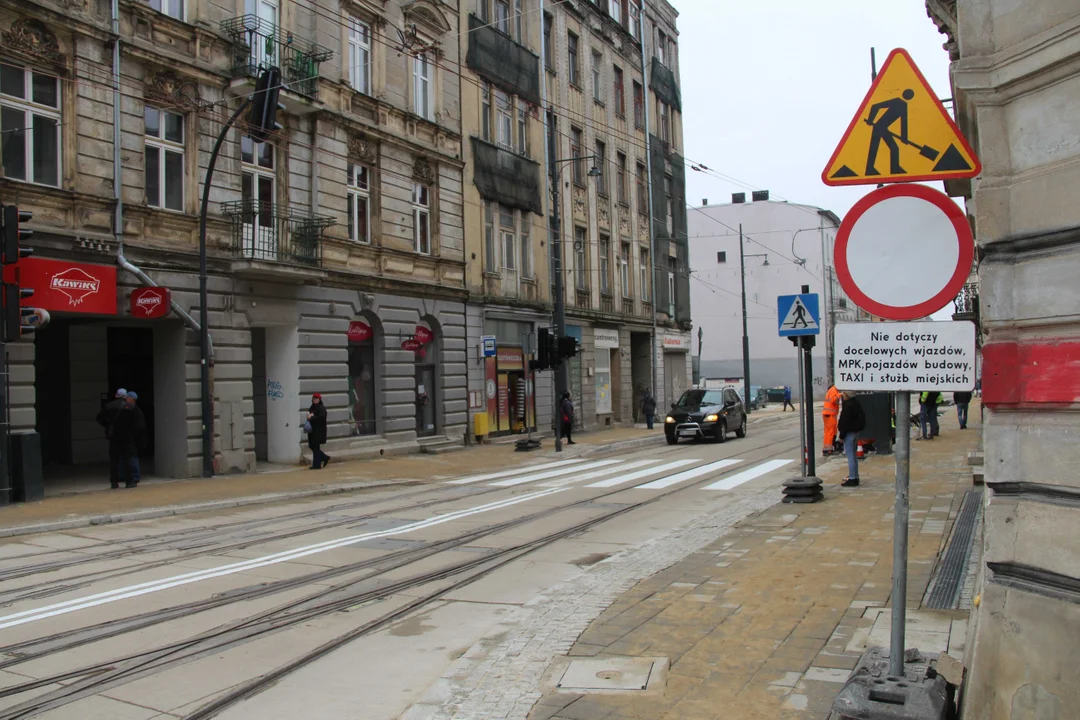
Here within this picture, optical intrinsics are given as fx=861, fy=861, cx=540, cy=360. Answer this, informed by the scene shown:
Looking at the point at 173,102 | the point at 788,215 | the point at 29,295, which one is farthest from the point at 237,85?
the point at 788,215

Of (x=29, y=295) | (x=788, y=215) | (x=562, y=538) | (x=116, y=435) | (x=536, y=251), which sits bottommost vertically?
(x=562, y=538)

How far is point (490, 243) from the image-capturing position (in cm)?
2870

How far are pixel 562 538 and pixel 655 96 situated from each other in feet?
119

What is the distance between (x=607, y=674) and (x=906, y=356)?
8.63ft

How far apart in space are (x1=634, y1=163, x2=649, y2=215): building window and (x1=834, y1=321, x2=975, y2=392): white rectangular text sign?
37.0m

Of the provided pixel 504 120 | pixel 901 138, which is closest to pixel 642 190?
pixel 504 120

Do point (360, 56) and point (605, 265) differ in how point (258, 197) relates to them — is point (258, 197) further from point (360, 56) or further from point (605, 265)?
point (605, 265)

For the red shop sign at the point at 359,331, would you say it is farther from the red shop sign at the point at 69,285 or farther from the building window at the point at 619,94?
the building window at the point at 619,94

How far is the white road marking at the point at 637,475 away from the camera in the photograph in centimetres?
1574

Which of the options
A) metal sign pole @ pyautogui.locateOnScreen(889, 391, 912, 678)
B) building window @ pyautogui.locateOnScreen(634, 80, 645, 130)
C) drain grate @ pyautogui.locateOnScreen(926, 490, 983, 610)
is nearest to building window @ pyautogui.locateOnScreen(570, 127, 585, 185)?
building window @ pyautogui.locateOnScreen(634, 80, 645, 130)

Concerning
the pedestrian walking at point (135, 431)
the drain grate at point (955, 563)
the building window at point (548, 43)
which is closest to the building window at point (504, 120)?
the building window at point (548, 43)

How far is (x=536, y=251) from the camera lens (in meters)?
31.4

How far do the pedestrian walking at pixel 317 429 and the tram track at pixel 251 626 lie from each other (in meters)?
9.88

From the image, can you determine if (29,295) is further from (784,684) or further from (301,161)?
(784,684)
